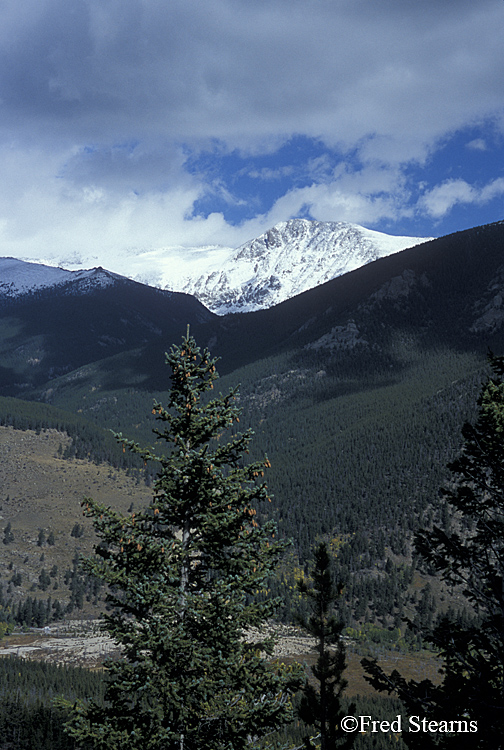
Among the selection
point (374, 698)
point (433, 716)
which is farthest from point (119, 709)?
point (374, 698)

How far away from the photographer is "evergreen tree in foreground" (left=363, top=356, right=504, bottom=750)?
15836 mm

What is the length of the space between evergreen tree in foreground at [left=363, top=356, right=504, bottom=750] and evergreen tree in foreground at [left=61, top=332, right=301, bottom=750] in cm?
421

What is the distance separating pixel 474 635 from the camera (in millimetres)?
17516

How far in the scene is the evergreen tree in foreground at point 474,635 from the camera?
52.0 ft

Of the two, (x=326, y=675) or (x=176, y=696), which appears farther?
(x=326, y=675)

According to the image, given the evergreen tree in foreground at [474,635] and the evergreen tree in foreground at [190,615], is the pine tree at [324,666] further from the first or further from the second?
the evergreen tree in foreground at [190,615]

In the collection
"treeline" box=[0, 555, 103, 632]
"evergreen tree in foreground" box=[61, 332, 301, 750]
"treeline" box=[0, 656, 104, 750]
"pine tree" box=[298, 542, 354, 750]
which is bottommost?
"treeline" box=[0, 555, 103, 632]

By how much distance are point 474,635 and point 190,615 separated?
362 inches

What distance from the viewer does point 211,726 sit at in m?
15.9

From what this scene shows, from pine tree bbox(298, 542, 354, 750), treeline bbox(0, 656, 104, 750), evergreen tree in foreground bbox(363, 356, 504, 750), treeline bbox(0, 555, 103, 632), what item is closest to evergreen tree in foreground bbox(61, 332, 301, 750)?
evergreen tree in foreground bbox(363, 356, 504, 750)

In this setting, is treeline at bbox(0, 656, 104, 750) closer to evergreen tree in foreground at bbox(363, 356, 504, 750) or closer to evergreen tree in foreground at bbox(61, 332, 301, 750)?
evergreen tree in foreground at bbox(61, 332, 301, 750)

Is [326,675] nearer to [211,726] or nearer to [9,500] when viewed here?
[211,726]

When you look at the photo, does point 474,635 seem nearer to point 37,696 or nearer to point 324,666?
point 324,666

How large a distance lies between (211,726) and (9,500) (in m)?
202
